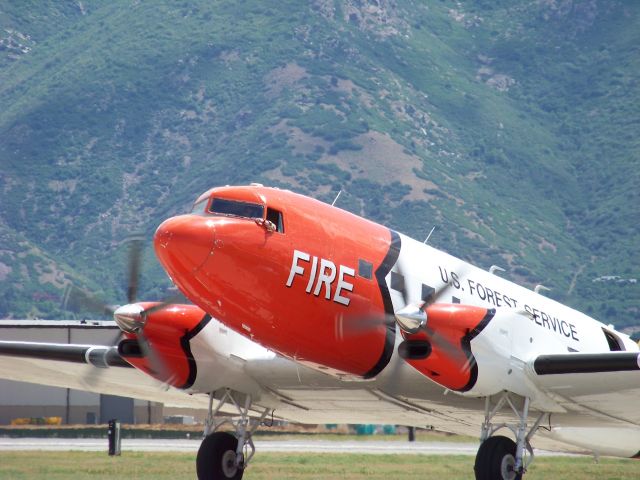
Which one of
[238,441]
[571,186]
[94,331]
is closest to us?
[238,441]

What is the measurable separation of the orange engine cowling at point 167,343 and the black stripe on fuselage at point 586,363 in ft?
22.8

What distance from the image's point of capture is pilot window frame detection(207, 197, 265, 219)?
73.1ft

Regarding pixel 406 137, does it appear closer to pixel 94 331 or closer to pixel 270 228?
pixel 94 331

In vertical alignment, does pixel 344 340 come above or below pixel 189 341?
below

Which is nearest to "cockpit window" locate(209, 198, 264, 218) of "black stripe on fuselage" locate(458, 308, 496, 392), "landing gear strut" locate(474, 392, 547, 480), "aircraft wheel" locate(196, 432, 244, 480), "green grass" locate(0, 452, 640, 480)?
"black stripe on fuselage" locate(458, 308, 496, 392)

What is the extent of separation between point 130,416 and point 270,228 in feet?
184

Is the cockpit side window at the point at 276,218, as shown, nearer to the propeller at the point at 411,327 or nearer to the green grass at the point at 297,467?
the propeller at the point at 411,327

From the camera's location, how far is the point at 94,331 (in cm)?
7488

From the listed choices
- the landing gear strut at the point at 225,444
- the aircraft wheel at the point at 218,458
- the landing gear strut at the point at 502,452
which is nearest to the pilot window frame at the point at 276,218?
the landing gear strut at the point at 225,444

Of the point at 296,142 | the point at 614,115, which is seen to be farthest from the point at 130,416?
the point at 614,115

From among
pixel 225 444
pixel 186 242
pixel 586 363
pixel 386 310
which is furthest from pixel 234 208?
pixel 586 363

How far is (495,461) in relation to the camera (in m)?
23.2

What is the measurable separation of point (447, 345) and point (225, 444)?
5591 millimetres

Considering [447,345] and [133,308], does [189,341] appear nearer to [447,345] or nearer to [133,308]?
[133,308]
